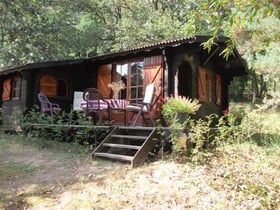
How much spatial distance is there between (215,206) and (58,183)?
2.31 meters

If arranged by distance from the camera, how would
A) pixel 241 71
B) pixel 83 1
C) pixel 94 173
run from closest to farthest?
1. pixel 94 173
2. pixel 241 71
3. pixel 83 1

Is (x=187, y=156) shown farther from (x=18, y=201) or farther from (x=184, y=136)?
(x=18, y=201)

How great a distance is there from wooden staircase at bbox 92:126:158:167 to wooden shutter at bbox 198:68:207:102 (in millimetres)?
2547

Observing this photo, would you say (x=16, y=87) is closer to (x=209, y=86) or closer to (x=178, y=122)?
(x=209, y=86)

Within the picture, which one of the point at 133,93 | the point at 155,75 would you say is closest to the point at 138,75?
the point at 133,93

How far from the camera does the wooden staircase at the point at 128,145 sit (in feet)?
16.8

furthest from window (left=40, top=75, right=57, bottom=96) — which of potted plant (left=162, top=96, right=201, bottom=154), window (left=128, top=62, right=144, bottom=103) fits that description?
potted plant (left=162, top=96, right=201, bottom=154)

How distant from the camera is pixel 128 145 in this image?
5523 mm

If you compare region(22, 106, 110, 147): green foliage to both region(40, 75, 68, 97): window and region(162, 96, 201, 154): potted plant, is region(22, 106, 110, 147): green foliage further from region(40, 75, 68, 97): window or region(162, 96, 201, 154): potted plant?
region(162, 96, 201, 154): potted plant

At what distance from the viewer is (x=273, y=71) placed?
1026 cm

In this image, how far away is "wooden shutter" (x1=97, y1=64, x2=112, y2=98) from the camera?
883cm

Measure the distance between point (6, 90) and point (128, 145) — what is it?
24.1 feet

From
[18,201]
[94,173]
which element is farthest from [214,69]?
[18,201]

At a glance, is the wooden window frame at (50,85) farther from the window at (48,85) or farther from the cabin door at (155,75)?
the cabin door at (155,75)
